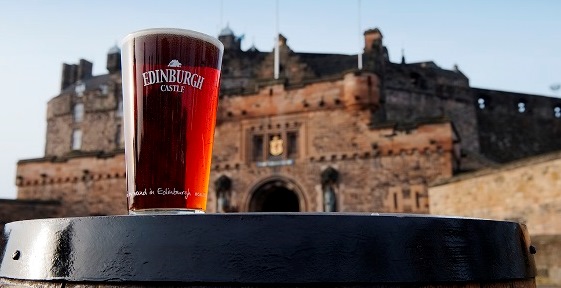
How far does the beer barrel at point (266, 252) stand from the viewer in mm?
929

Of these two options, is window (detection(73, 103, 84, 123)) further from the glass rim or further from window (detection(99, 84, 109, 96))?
the glass rim

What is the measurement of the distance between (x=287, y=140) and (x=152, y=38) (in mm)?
15510

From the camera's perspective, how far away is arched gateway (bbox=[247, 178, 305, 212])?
1644 centimetres

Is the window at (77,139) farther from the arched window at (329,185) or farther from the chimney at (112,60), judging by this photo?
the arched window at (329,185)

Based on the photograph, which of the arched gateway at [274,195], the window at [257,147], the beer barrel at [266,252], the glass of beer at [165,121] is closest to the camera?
the beer barrel at [266,252]

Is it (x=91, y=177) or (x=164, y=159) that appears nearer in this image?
(x=164, y=159)

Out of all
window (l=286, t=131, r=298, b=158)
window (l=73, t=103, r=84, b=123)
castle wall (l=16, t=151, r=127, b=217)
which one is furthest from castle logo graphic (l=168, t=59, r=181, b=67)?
window (l=73, t=103, r=84, b=123)

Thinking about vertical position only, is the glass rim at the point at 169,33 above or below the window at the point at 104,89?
below

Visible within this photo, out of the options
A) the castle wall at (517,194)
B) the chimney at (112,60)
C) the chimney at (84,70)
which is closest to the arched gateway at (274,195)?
the castle wall at (517,194)

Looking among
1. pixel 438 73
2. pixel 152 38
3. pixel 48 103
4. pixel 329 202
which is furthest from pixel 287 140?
pixel 48 103

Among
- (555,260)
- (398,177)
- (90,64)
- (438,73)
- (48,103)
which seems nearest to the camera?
(555,260)

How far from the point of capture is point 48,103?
133 ft

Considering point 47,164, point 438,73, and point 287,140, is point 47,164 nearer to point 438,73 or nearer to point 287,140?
point 287,140

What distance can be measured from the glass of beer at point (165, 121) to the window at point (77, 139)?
38.3 m
